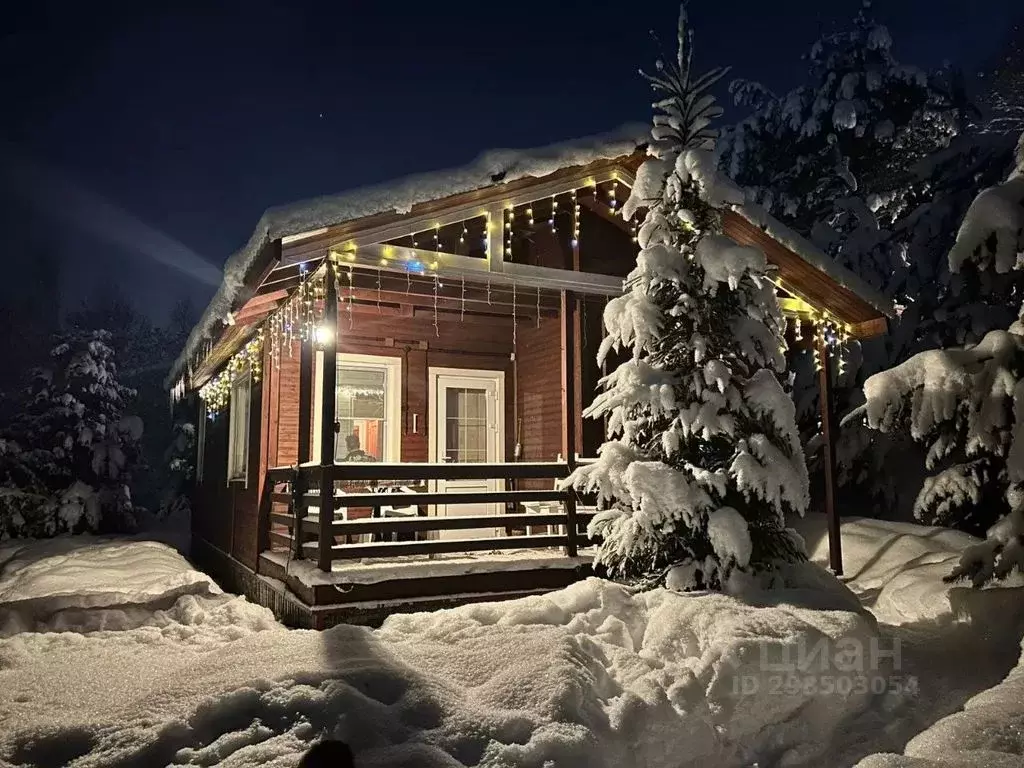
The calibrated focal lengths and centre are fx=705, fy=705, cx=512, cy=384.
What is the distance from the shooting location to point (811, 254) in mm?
7965

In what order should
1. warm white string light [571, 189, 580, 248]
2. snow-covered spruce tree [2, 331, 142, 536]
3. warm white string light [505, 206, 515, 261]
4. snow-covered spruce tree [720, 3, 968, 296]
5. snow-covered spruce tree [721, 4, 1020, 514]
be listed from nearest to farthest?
warm white string light [505, 206, 515, 261]
warm white string light [571, 189, 580, 248]
snow-covered spruce tree [721, 4, 1020, 514]
snow-covered spruce tree [720, 3, 968, 296]
snow-covered spruce tree [2, 331, 142, 536]

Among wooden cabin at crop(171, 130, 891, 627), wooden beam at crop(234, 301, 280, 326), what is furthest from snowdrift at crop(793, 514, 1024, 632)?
wooden beam at crop(234, 301, 280, 326)

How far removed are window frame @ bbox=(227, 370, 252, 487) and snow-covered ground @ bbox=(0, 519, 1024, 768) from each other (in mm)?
3410

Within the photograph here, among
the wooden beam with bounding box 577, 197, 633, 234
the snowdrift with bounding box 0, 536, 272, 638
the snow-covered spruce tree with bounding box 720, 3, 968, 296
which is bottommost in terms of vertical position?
the snowdrift with bounding box 0, 536, 272, 638

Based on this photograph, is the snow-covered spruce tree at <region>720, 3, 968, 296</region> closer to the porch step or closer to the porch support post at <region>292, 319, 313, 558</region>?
the porch step

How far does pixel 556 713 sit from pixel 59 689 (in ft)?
10.9

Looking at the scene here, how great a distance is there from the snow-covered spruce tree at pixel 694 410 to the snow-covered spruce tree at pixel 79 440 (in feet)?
55.8

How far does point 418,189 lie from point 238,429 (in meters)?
6.03

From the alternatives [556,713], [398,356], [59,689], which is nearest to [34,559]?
[398,356]

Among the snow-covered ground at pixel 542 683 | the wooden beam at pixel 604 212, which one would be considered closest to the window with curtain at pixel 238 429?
the snow-covered ground at pixel 542 683

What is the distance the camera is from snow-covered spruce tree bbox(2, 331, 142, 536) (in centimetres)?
1844

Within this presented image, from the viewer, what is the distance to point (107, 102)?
143750 mm

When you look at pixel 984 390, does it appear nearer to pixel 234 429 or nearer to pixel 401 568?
pixel 401 568

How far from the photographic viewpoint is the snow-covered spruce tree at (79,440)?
18.4 m
